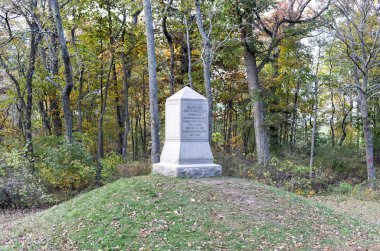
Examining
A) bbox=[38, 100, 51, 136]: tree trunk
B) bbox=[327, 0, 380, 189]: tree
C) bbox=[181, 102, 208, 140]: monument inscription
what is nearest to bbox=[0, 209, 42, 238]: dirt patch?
bbox=[181, 102, 208, 140]: monument inscription

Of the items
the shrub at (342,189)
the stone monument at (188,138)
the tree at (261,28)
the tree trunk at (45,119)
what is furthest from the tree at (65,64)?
the shrub at (342,189)

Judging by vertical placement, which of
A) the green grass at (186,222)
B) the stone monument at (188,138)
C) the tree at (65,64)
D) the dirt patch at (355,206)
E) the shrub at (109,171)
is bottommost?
the dirt patch at (355,206)

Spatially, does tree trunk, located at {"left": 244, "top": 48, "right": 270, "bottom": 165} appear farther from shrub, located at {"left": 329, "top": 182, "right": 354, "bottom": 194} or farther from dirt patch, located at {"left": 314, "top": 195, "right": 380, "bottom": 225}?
dirt patch, located at {"left": 314, "top": 195, "right": 380, "bottom": 225}

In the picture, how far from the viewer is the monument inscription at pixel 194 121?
29.7 ft

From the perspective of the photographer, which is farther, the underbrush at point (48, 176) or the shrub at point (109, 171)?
the shrub at point (109, 171)

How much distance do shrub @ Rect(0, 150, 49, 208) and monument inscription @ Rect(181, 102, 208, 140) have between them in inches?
190

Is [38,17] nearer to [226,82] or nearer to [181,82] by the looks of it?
[181,82]

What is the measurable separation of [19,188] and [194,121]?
575 centimetres

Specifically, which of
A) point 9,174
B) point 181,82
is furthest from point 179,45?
point 9,174

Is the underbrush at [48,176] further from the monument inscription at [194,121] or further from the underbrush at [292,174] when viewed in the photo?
the underbrush at [292,174]

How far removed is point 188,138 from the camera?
9.10m

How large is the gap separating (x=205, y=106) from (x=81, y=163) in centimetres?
450

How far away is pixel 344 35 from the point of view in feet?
45.2

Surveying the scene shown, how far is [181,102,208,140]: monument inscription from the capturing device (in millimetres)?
9062
